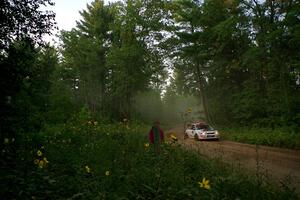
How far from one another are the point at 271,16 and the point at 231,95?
11231 millimetres

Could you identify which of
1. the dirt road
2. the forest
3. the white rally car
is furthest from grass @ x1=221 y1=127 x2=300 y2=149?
the dirt road

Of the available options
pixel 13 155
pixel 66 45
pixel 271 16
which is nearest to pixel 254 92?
pixel 271 16

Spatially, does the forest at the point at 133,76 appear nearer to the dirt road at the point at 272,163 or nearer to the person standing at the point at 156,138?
the person standing at the point at 156,138

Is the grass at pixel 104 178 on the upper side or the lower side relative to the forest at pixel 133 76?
lower

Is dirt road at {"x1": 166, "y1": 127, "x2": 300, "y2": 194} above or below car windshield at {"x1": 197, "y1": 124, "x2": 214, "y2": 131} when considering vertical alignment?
below

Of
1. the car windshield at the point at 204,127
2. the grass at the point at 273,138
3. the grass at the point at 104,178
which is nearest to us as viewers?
the grass at the point at 104,178

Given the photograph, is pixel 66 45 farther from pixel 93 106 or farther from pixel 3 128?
pixel 3 128

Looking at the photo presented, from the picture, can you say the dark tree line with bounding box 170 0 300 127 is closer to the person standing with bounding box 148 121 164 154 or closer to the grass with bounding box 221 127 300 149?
the grass with bounding box 221 127 300 149

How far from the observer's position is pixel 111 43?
46.4 metres

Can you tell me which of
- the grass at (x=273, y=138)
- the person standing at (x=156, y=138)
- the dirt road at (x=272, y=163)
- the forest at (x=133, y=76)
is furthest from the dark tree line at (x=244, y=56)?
the person standing at (x=156, y=138)

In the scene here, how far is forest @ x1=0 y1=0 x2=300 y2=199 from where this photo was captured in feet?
22.2

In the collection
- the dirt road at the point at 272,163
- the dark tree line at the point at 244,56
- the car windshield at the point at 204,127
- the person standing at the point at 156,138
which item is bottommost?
the dirt road at the point at 272,163

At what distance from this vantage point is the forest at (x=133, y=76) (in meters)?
6.78

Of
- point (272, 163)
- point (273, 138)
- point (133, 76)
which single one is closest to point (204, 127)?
point (273, 138)
